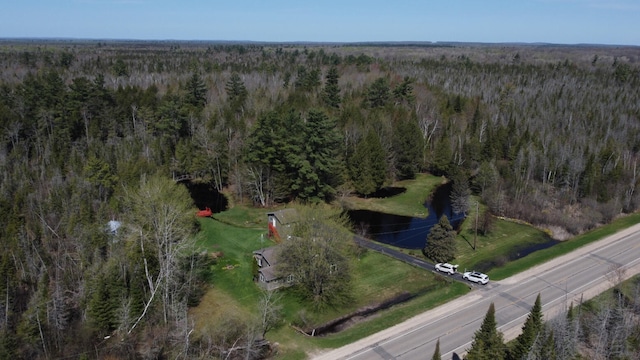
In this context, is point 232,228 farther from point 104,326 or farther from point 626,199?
point 626,199

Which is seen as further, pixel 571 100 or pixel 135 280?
pixel 571 100

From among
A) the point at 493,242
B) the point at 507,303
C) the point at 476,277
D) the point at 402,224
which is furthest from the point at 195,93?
the point at 507,303

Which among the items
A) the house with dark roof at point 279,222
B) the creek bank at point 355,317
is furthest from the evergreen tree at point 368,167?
the creek bank at point 355,317

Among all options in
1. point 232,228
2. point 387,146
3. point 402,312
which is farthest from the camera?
point 387,146

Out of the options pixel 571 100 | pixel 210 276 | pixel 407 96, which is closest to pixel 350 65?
pixel 407 96

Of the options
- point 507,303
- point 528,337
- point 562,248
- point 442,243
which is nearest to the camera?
point 528,337

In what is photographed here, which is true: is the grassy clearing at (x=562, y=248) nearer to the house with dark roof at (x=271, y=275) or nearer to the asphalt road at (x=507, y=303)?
the asphalt road at (x=507, y=303)

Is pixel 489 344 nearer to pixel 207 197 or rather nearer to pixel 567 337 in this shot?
pixel 567 337
